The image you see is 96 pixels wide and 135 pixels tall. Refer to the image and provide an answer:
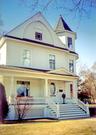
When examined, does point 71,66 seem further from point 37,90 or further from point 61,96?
point 37,90

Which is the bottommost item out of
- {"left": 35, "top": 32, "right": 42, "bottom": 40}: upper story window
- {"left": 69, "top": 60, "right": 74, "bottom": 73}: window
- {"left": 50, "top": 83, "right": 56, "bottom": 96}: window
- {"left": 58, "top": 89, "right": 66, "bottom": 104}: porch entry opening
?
{"left": 58, "top": 89, "right": 66, "bottom": 104}: porch entry opening

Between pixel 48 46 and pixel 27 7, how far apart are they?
19.3 metres

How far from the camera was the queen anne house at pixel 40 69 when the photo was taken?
856 inches

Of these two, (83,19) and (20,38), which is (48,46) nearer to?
(20,38)

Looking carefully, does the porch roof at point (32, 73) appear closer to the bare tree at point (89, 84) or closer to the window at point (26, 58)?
the window at point (26, 58)

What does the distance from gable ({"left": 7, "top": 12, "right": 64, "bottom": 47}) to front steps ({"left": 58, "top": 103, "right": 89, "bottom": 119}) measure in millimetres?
7995

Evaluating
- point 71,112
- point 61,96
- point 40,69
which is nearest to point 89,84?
point 61,96

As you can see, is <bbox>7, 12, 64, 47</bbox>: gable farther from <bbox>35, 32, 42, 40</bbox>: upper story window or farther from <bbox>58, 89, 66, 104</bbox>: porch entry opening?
<bbox>58, 89, 66, 104</bbox>: porch entry opening

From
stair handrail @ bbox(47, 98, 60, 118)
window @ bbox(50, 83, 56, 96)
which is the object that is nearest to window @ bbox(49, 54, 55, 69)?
window @ bbox(50, 83, 56, 96)

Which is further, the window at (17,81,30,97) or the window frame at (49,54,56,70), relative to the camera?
the window frame at (49,54,56,70)

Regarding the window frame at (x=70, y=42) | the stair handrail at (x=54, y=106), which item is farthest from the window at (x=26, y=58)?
the window frame at (x=70, y=42)

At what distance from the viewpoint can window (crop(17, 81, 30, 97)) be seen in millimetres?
22844

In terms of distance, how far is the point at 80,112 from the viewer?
23.5 metres

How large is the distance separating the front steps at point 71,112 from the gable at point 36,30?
26.2ft
